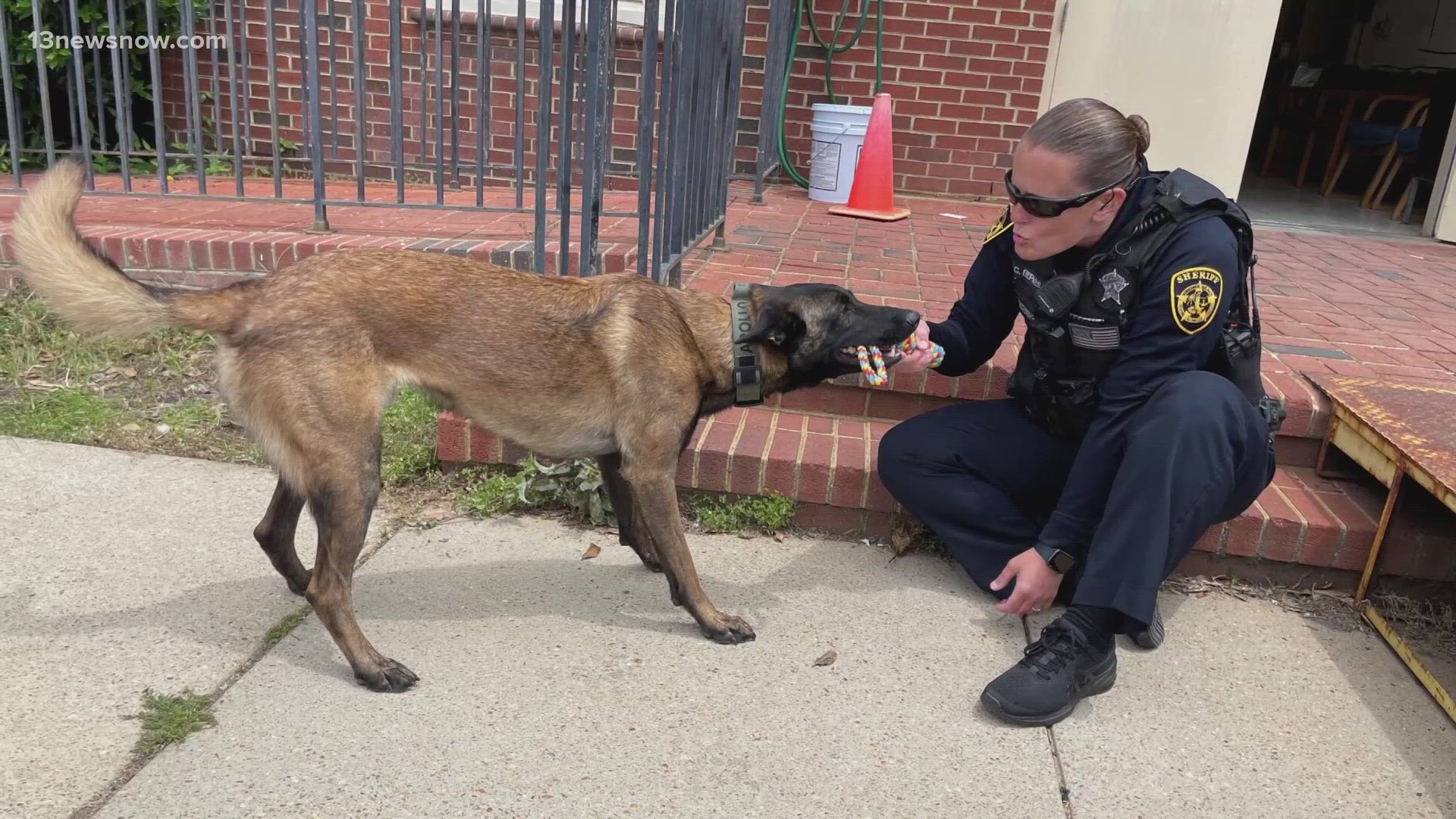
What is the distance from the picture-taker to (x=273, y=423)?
2.32 metres

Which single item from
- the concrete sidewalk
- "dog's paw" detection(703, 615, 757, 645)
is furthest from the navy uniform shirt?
"dog's paw" detection(703, 615, 757, 645)

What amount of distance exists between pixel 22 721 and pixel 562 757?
117cm

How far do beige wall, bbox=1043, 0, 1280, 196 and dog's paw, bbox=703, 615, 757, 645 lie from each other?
541cm

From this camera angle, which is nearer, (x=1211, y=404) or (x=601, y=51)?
(x=1211, y=404)

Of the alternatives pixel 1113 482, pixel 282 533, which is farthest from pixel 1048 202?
pixel 282 533

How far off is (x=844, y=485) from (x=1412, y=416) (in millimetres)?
1781

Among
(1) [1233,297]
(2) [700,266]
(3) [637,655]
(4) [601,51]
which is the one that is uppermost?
(4) [601,51]

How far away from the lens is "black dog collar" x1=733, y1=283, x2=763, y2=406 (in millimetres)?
2658

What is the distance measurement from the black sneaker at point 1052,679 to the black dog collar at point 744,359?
0.97m

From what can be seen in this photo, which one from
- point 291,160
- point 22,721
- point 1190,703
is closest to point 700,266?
point 1190,703

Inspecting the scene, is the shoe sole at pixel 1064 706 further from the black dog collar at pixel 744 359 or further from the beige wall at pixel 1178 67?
the beige wall at pixel 1178 67

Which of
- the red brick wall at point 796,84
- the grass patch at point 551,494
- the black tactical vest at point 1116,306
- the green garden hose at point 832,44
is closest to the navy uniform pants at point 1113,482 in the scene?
the black tactical vest at point 1116,306

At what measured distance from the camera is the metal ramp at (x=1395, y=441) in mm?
2730

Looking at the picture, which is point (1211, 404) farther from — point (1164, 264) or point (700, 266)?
point (700, 266)
